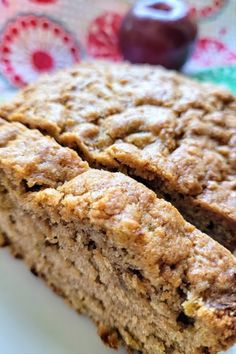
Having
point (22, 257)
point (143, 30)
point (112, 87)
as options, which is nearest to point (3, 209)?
point (22, 257)

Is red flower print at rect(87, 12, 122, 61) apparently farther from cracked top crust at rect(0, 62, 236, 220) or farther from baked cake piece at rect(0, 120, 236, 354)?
baked cake piece at rect(0, 120, 236, 354)

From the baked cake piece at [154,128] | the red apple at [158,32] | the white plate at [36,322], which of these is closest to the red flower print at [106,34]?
the red apple at [158,32]

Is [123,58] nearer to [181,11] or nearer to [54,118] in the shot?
[181,11]

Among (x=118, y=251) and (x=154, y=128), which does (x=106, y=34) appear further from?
(x=118, y=251)

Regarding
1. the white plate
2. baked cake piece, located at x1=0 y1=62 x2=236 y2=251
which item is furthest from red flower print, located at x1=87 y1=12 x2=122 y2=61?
the white plate

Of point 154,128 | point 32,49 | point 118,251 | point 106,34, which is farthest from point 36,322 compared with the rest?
point 106,34

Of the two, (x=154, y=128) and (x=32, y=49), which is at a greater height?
(x=154, y=128)

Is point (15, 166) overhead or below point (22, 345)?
overhead

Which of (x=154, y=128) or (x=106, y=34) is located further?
(x=106, y=34)
